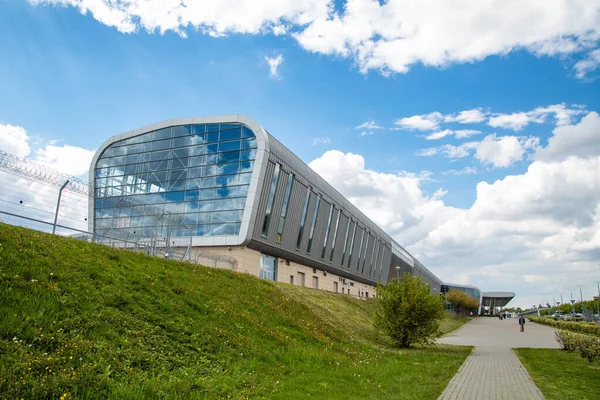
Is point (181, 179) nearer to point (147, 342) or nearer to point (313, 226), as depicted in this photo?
point (313, 226)

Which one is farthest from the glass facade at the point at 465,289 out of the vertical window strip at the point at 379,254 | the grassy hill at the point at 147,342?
the grassy hill at the point at 147,342

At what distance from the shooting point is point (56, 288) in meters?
9.43

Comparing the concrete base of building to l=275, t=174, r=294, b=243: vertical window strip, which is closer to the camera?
the concrete base of building

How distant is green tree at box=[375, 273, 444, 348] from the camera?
22.1m

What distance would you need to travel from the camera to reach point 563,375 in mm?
14156

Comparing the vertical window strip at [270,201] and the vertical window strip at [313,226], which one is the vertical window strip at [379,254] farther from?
the vertical window strip at [270,201]

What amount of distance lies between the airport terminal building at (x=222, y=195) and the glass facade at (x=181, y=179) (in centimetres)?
9

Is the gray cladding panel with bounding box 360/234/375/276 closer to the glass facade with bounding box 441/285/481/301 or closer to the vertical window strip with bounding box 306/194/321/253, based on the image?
the vertical window strip with bounding box 306/194/321/253

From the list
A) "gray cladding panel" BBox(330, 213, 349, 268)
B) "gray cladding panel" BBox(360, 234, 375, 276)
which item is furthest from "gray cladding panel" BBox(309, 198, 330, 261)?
"gray cladding panel" BBox(360, 234, 375, 276)

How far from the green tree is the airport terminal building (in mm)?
15732

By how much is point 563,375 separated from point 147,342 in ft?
42.0

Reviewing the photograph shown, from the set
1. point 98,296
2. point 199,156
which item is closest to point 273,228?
point 199,156

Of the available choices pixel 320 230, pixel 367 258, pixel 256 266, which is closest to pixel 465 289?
pixel 367 258

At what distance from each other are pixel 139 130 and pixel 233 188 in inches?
544
